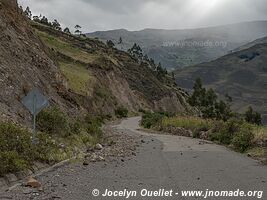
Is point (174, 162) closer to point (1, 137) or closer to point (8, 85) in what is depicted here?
point (1, 137)

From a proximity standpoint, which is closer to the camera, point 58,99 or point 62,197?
point 62,197

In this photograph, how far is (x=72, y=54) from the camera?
90438 mm

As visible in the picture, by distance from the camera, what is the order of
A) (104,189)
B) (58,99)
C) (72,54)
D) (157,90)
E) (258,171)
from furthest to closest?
(157,90) < (72,54) < (58,99) < (258,171) < (104,189)

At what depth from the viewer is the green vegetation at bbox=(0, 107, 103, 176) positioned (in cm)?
1469

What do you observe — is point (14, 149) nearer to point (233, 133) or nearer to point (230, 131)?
point (233, 133)

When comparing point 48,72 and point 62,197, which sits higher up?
point 48,72

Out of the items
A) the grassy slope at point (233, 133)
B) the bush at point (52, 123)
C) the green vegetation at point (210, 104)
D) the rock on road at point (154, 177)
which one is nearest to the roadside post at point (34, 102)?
the rock on road at point (154, 177)

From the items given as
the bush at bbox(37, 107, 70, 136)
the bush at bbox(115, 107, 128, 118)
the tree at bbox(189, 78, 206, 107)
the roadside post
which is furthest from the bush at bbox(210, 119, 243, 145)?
the tree at bbox(189, 78, 206, 107)

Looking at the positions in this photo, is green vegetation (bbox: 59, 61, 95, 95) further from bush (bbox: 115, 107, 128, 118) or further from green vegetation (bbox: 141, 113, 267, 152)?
green vegetation (bbox: 141, 113, 267, 152)

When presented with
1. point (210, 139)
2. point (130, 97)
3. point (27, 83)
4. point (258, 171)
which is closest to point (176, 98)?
point (130, 97)

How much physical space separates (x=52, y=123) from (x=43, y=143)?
436 cm

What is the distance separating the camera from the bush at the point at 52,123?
2239cm

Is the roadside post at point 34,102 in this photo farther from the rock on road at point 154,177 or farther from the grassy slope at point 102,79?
the grassy slope at point 102,79

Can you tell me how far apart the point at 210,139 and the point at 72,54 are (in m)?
61.0
